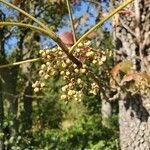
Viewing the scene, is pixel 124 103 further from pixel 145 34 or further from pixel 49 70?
pixel 49 70

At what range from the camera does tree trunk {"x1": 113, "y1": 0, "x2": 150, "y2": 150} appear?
2.67 m

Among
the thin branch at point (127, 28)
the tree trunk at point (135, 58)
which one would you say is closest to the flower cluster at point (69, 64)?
the tree trunk at point (135, 58)

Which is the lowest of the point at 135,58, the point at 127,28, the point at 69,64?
the point at 69,64

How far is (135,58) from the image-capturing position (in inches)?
112

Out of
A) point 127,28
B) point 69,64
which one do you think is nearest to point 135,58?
point 127,28

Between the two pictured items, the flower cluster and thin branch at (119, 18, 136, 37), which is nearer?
the flower cluster

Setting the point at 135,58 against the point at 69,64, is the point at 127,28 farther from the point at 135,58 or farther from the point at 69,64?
the point at 69,64

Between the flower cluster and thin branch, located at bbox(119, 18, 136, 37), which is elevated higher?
A: thin branch, located at bbox(119, 18, 136, 37)

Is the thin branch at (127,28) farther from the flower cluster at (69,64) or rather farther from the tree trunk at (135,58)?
the flower cluster at (69,64)

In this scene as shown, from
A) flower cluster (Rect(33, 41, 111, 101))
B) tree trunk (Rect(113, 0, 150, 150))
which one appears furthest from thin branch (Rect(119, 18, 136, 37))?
flower cluster (Rect(33, 41, 111, 101))

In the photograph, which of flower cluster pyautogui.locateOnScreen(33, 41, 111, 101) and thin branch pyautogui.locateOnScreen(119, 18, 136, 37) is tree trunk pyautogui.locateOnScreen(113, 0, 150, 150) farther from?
flower cluster pyautogui.locateOnScreen(33, 41, 111, 101)

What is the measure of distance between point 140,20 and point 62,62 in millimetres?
1403

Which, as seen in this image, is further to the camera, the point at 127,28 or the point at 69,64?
the point at 127,28

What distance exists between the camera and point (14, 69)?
34.5 feet
